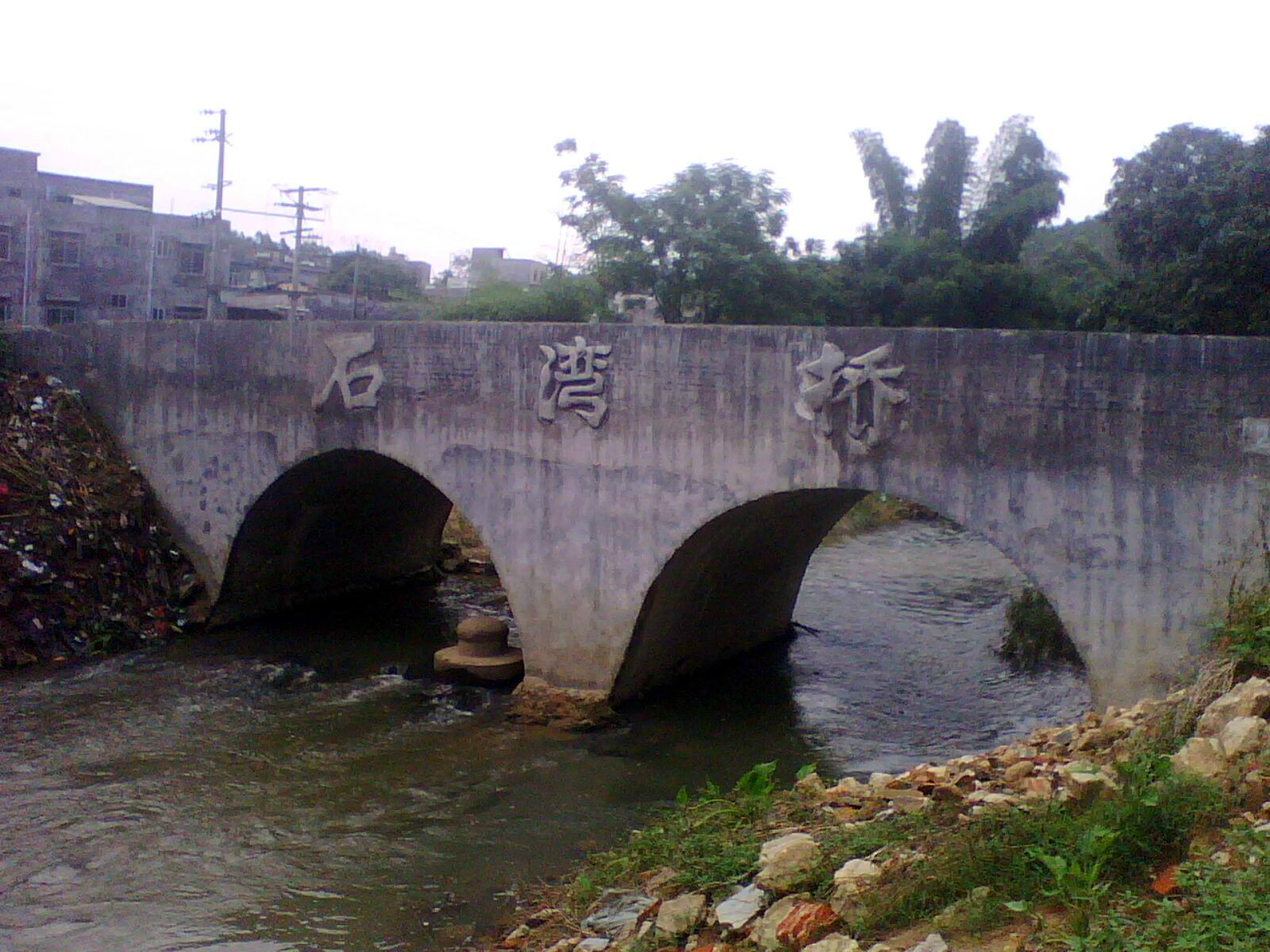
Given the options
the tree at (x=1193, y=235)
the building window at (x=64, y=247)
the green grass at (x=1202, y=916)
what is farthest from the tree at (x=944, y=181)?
the green grass at (x=1202, y=916)

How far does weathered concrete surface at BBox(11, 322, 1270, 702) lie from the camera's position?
654 centimetres

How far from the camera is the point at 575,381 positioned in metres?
8.73

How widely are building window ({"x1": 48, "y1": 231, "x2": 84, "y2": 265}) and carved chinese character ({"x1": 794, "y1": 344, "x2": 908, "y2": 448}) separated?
58.8ft

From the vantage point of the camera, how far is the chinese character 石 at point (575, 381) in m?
8.62

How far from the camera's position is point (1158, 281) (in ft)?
35.1

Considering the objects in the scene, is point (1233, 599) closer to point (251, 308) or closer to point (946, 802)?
point (946, 802)

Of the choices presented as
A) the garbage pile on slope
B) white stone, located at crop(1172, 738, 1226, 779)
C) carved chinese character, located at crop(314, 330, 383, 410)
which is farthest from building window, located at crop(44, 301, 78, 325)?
white stone, located at crop(1172, 738, 1226, 779)

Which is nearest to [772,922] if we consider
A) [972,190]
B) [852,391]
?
[852,391]

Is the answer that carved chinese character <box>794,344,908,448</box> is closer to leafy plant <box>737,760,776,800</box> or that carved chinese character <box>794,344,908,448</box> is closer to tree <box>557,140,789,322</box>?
leafy plant <box>737,760,776,800</box>

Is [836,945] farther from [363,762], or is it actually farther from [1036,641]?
[1036,641]

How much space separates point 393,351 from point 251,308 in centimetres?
1490

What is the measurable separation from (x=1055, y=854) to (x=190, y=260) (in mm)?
23104

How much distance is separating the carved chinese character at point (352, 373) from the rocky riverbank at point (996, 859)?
5271 mm

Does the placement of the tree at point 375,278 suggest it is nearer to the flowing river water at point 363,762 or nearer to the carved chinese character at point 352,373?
the carved chinese character at point 352,373
